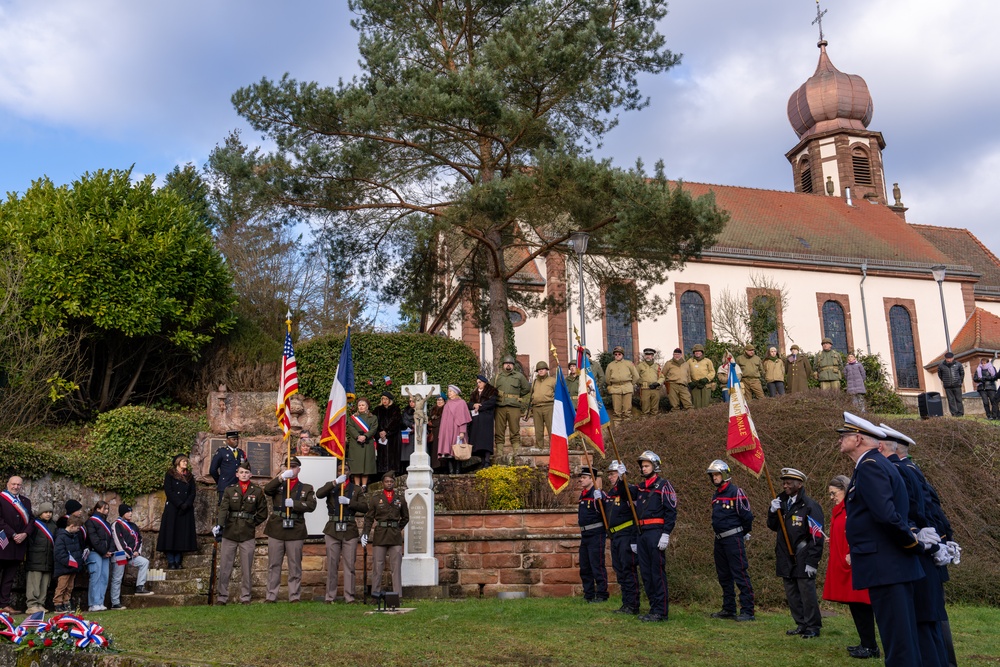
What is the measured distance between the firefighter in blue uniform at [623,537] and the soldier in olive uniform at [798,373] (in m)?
12.1

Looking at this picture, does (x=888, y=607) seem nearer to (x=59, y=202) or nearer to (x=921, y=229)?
(x=59, y=202)

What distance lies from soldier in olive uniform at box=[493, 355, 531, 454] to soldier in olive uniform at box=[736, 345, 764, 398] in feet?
19.6

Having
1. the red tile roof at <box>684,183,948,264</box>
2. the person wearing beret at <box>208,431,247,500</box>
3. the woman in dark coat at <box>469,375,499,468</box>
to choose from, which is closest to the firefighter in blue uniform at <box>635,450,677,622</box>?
the woman in dark coat at <box>469,375,499,468</box>

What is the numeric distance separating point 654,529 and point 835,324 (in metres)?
31.5

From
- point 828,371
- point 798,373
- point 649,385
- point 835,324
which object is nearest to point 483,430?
point 649,385

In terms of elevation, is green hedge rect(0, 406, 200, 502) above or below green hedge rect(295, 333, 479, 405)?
below

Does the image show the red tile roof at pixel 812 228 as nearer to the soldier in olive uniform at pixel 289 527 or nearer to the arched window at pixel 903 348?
the arched window at pixel 903 348

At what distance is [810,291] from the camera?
38.7 meters

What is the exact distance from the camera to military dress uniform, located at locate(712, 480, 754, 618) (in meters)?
10.3

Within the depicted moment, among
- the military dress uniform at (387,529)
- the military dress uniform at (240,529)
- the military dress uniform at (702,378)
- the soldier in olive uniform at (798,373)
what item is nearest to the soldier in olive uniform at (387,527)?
the military dress uniform at (387,529)

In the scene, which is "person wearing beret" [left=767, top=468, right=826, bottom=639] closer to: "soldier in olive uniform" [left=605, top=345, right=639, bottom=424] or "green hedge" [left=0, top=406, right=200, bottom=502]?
"soldier in olive uniform" [left=605, top=345, right=639, bottom=424]

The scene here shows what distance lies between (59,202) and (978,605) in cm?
1912

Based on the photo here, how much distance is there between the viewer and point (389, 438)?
17203 millimetres

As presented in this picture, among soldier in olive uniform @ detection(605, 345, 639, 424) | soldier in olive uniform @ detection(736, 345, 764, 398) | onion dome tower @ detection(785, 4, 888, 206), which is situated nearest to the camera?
soldier in olive uniform @ detection(605, 345, 639, 424)
